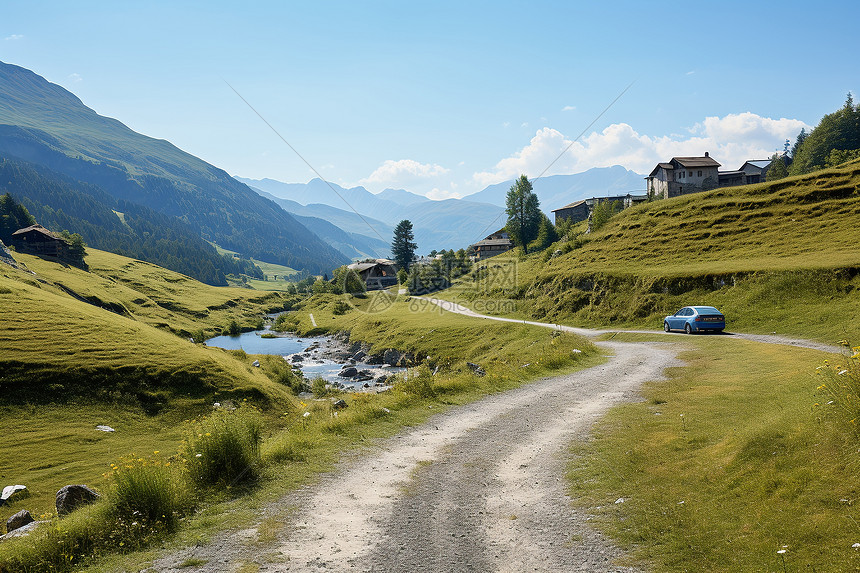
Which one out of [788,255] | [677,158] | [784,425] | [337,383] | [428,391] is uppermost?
[677,158]

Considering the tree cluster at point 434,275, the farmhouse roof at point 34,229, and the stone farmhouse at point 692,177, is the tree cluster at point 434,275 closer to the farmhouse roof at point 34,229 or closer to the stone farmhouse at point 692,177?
the stone farmhouse at point 692,177

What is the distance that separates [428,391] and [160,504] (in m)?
13.2

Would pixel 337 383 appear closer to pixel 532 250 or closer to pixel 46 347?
pixel 46 347

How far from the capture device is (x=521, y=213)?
418 ft

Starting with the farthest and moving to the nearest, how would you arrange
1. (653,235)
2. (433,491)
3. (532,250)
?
1. (532,250)
2. (653,235)
3. (433,491)

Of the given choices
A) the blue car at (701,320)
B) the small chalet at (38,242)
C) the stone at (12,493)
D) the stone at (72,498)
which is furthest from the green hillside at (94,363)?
the small chalet at (38,242)

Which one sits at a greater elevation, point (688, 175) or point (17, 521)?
point (688, 175)

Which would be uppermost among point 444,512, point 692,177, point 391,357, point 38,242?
point 692,177

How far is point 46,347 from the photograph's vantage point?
3272 cm

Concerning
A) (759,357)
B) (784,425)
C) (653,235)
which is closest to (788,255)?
(653,235)

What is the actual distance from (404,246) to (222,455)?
136964 mm

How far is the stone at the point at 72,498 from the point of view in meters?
11.2

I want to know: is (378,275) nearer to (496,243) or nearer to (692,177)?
(496,243)

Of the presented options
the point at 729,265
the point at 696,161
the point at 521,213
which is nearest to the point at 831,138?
the point at 696,161
